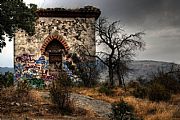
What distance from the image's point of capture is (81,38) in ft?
90.4

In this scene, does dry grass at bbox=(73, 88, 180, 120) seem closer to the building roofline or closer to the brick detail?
the brick detail

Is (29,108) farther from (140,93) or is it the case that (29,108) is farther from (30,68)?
(30,68)

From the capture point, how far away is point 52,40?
2720 cm

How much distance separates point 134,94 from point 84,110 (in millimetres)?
6443

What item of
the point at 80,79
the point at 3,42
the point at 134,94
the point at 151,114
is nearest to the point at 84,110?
the point at 151,114

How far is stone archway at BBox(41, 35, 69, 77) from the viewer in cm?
2705

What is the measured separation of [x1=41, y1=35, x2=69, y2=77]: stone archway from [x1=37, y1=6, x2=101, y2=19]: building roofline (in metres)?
1.53

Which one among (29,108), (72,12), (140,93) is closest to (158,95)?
(140,93)

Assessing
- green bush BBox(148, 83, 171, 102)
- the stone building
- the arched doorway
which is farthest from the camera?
the arched doorway

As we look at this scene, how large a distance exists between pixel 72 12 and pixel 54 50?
2.75 m

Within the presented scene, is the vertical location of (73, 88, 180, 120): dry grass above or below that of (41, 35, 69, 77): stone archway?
below

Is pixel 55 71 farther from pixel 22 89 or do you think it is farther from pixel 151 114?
pixel 151 114

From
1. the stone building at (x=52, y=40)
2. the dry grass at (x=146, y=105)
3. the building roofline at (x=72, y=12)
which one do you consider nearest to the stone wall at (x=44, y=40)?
the stone building at (x=52, y=40)

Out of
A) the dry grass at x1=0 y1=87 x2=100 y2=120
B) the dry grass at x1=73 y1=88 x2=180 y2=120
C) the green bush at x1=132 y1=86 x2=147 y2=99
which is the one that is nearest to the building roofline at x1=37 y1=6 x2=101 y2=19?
the dry grass at x1=73 y1=88 x2=180 y2=120
